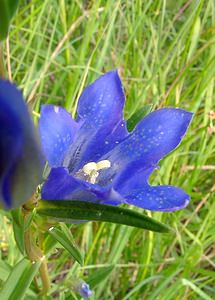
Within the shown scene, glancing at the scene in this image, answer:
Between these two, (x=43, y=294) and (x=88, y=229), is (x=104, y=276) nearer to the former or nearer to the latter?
(x=43, y=294)

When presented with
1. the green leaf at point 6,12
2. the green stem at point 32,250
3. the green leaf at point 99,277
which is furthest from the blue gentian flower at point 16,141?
the green leaf at point 99,277

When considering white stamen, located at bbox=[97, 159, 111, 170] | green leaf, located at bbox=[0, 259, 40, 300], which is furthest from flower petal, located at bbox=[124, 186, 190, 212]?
green leaf, located at bbox=[0, 259, 40, 300]

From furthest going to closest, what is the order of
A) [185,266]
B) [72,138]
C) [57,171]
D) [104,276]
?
1. [185,266]
2. [104,276]
3. [72,138]
4. [57,171]

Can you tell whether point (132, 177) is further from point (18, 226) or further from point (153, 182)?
point (153, 182)

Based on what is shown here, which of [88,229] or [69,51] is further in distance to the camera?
[69,51]

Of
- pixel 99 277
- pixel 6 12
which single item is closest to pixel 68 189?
pixel 6 12

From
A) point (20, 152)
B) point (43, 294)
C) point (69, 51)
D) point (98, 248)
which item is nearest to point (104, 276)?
point (43, 294)

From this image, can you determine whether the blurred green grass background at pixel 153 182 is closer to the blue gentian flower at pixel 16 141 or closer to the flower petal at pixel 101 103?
the flower petal at pixel 101 103
